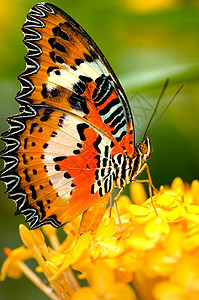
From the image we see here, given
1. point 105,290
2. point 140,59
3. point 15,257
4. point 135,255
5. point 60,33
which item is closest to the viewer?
point 105,290

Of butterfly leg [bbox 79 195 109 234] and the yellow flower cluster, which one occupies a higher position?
butterfly leg [bbox 79 195 109 234]

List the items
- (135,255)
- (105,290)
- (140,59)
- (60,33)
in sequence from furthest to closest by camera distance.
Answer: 1. (140,59)
2. (60,33)
3. (135,255)
4. (105,290)

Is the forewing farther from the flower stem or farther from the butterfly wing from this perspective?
the flower stem

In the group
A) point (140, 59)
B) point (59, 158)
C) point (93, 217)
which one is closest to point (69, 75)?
point (59, 158)

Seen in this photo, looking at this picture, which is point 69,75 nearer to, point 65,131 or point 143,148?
point 65,131

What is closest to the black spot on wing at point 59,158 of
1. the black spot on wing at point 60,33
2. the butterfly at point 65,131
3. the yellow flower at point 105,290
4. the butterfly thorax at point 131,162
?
the butterfly at point 65,131

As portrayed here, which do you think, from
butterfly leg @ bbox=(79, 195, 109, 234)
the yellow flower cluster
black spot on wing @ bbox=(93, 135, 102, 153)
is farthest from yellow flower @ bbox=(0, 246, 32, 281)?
black spot on wing @ bbox=(93, 135, 102, 153)

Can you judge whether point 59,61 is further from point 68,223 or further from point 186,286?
point 186,286
